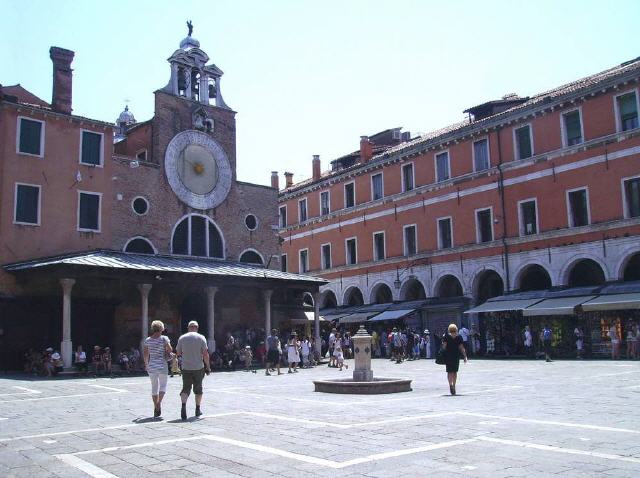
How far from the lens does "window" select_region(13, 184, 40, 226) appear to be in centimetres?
2431

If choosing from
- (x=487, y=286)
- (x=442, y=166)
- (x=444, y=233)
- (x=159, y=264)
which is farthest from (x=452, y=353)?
(x=442, y=166)

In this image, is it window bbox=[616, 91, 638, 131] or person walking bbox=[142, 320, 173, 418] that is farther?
window bbox=[616, 91, 638, 131]

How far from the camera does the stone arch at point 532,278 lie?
102 feet

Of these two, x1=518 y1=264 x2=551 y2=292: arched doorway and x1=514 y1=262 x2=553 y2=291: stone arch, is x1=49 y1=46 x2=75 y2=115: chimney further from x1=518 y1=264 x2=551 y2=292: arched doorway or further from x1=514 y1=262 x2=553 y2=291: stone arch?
x1=518 y1=264 x2=551 y2=292: arched doorway

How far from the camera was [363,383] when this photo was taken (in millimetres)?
13922

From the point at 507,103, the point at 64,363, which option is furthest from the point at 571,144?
the point at 64,363

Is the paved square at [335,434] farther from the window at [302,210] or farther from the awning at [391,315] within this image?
the window at [302,210]

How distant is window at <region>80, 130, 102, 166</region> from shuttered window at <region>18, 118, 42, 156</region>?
174cm

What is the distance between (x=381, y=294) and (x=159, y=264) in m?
18.1

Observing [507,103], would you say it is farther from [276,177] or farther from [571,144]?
[276,177]

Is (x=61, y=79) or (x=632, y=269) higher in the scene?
(x=61, y=79)

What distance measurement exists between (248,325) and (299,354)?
17.7ft

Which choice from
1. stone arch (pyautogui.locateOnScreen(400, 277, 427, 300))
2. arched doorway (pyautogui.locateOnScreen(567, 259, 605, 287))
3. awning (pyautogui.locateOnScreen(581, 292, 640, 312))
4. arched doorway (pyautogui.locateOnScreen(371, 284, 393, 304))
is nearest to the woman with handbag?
awning (pyautogui.locateOnScreen(581, 292, 640, 312))

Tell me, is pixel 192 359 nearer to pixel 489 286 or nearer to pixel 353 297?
pixel 489 286
